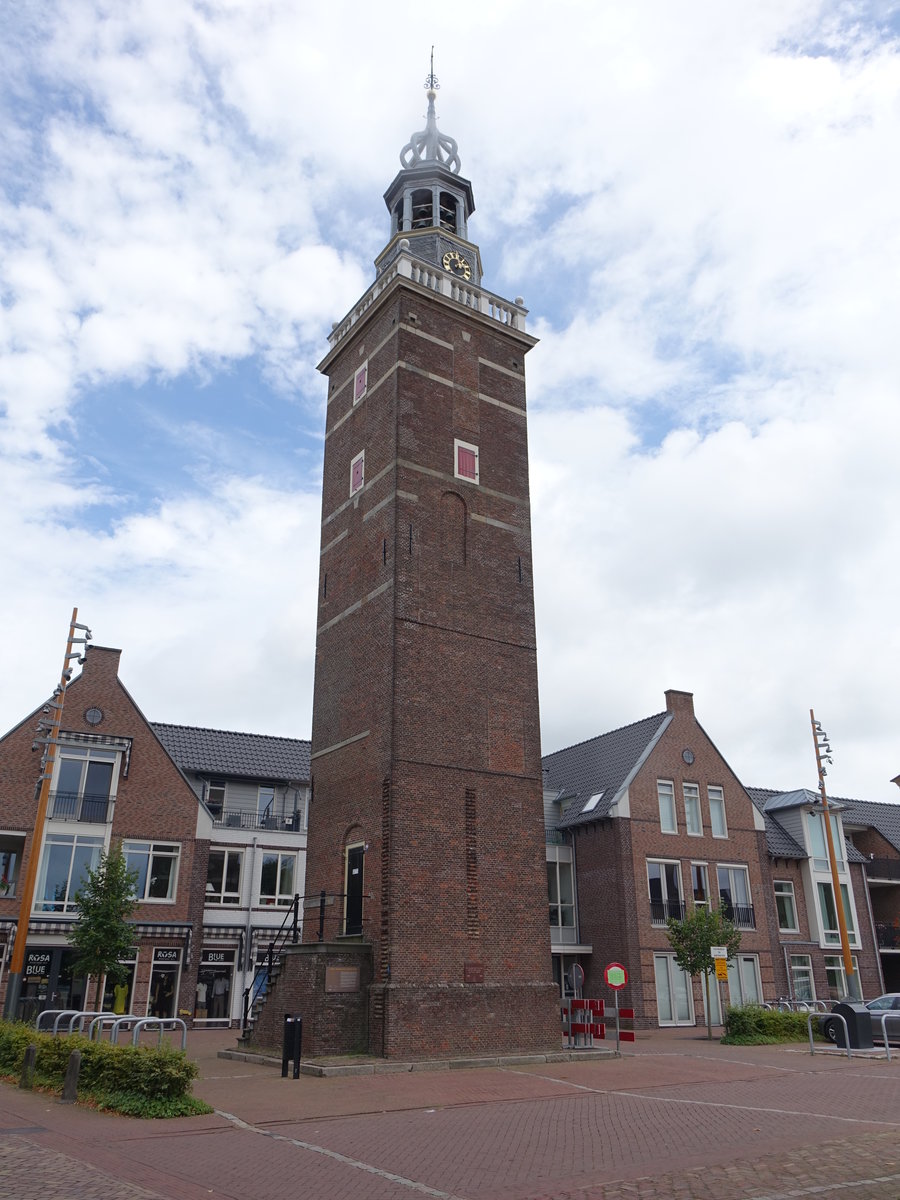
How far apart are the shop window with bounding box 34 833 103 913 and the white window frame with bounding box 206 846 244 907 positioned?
4.44 m

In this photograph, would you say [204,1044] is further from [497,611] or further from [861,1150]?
[861,1150]

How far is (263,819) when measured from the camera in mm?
39562

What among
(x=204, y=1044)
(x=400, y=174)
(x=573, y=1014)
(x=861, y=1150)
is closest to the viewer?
(x=861, y=1150)

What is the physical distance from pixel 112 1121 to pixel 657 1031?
25.3 m

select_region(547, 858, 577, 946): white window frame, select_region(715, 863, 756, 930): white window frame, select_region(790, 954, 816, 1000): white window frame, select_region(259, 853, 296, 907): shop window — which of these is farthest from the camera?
select_region(790, 954, 816, 1000): white window frame

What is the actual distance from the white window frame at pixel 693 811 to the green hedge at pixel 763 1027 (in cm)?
1175

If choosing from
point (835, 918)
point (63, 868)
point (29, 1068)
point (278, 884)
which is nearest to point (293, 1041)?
point (29, 1068)

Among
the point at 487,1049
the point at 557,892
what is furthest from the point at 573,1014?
the point at 557,892

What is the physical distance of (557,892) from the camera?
1526 inches

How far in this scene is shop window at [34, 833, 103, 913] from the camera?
3281cm

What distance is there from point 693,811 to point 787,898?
677cm

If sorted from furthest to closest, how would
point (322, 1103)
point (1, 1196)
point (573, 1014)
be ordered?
point (573, 1014)
point (322, 1103)
point (1, 1196)

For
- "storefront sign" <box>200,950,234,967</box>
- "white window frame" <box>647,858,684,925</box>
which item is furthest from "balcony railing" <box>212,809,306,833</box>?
"white window frame" <box>647,858,684,925</box>

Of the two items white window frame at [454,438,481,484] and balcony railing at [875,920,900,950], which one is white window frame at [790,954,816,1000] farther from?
white window frame at [454,438,481,484]
